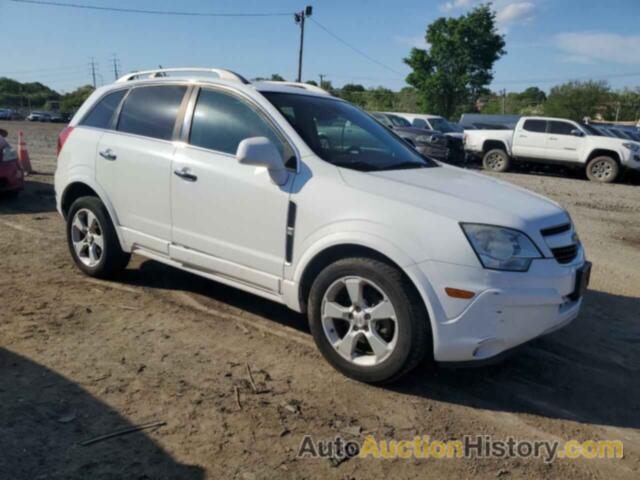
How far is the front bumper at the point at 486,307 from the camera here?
2.85 m

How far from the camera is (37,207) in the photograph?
7.98 metres

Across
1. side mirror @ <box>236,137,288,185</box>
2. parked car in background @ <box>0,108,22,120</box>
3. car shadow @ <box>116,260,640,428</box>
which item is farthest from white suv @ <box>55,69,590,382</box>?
parked car in background @ <box>0,108,22,120</box>

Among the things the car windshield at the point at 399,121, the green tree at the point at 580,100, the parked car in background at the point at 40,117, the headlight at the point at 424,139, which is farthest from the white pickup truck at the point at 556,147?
the parked car in background at the point at 40,117

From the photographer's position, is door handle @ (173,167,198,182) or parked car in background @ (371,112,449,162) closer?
door handle @ (173,167,198,182)

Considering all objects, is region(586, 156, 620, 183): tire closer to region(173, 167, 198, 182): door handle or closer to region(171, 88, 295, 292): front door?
region(171, 88, 295, 292): front door

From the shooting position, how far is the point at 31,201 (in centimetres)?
838

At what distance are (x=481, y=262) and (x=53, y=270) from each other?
4120 mm

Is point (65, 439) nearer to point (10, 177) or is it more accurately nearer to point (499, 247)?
point (499, 247)

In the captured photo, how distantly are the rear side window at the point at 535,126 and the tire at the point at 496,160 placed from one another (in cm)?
100

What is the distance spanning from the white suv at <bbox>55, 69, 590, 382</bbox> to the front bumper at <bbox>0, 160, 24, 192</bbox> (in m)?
4.02

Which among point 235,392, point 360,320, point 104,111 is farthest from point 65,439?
point 104,111

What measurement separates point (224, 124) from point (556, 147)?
14205 mm

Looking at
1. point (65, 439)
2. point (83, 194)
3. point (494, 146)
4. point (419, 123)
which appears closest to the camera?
point (65, 439)

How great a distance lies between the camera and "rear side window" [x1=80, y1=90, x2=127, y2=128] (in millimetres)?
4707
